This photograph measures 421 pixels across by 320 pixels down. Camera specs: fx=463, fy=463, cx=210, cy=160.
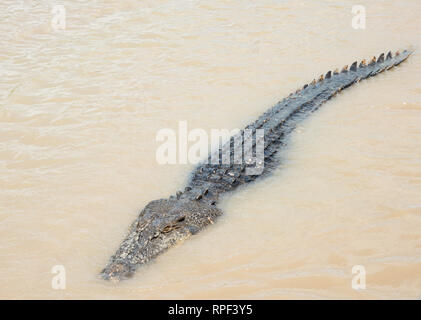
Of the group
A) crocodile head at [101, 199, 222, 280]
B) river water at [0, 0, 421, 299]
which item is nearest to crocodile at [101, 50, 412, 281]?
crocodile head at [101, 199, 222, 280]

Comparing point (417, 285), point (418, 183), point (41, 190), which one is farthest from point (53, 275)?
point (418, 183)

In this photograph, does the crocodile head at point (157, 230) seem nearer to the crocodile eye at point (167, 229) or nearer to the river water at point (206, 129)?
the crocodile eye at point (167, 229)

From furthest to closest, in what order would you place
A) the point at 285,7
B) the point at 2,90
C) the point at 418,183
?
the point at 285,7
the point at 2,90
the point at 418,183

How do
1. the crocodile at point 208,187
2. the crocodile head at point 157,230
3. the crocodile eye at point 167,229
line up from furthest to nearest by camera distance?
the crocodile eye at point 167,229
the crocodile at point 208,187
the crocodile head at point 157,230

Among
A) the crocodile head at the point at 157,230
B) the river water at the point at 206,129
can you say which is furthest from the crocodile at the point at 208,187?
the river water at the point at 206,129

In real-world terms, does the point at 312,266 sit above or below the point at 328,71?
below

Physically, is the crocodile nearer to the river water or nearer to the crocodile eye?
the crocodile eye
